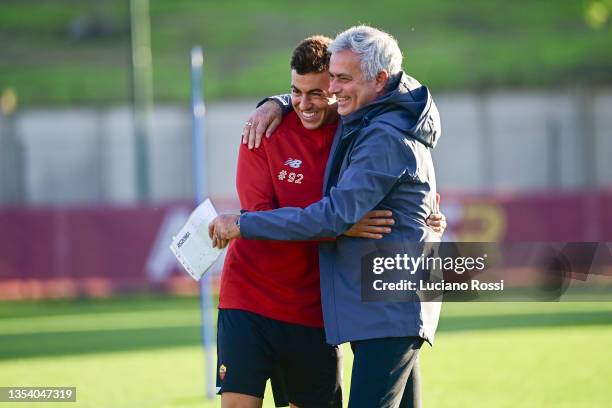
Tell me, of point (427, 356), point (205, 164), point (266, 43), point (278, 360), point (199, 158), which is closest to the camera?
point (278, 360)

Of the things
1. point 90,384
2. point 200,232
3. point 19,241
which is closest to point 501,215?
point 19,241

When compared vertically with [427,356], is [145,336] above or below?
below

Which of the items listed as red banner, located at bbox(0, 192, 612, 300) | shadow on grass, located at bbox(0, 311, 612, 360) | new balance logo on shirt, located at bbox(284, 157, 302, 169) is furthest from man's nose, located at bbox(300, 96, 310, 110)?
red banner, located at bbox(0, 192, 612, 300)

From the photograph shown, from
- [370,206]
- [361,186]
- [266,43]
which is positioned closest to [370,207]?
[370,206]

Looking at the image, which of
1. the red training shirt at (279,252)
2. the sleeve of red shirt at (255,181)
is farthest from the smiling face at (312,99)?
the sleeve of red shirt at (255,181)

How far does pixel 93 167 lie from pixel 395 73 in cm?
2431

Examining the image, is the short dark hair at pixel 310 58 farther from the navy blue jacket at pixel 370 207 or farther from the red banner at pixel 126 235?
the red banner at pixel 126 235

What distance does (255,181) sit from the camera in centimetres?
561

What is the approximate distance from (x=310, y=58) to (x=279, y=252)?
98cm

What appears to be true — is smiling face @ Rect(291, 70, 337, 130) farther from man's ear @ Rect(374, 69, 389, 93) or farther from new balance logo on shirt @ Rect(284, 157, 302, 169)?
man's ear @ Rect(374, 69, 389, 93)

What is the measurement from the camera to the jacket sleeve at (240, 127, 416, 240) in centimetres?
501

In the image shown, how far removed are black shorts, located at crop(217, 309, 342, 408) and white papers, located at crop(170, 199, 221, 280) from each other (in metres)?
0.27

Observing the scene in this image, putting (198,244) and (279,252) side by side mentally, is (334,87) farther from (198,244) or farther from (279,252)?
(198,244)

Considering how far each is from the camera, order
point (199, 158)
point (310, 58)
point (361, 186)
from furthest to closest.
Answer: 1. point (199, 158)
2. point (310, 58)
3. point (361, 186)
